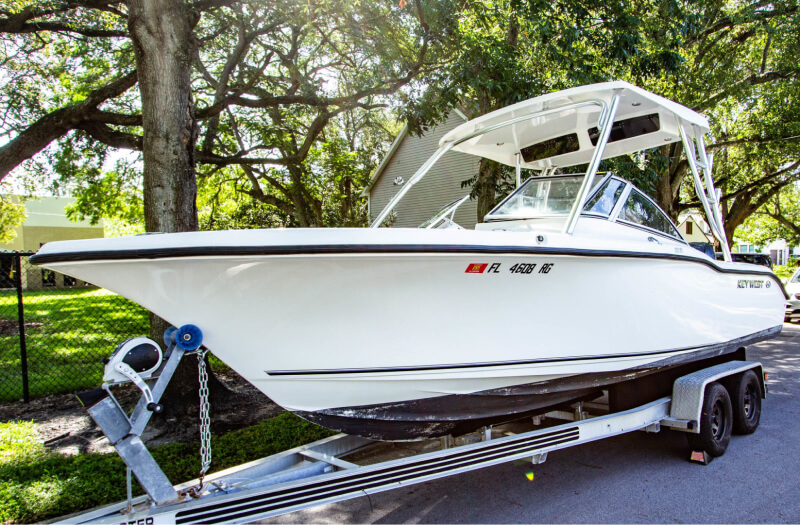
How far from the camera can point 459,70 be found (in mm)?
7559

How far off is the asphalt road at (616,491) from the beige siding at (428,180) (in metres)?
11.5

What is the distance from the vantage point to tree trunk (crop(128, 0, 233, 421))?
5262 millimetres

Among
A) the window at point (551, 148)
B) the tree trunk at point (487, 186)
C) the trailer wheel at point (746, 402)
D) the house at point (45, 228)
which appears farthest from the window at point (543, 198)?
the house at point (45, 228)

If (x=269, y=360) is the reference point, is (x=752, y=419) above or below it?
below

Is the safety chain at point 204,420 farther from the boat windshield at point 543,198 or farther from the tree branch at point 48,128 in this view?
the tree branch at point 48,128

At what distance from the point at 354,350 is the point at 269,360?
0.45 metres

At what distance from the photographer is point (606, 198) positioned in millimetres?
4359

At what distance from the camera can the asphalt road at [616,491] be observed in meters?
3.46

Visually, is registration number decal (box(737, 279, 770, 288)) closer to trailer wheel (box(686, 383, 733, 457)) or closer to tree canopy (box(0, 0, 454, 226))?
trailer wheel (box(686, 383, 733, 457))

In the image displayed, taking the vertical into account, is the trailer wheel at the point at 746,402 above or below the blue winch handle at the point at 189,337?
below

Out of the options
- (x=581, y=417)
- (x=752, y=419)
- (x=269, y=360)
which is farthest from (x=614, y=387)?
(x=269, y=360)

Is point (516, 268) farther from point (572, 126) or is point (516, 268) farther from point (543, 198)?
point (572, 126)

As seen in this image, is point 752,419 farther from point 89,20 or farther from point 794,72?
point 794,72

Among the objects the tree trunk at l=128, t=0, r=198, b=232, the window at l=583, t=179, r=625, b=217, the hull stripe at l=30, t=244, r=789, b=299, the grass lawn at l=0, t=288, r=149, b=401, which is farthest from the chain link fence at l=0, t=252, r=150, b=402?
the window at l=583, t=179, r=625, b=217
